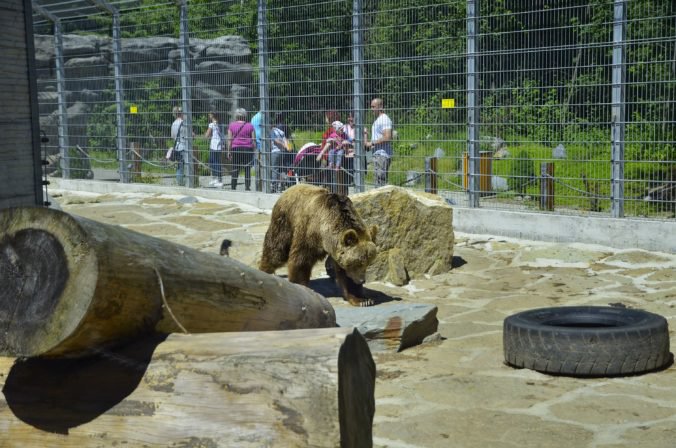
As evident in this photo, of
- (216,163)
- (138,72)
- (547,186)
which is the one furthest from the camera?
(138,72)

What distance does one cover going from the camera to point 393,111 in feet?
45.5

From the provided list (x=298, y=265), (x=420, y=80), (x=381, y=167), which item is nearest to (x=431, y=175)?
(x=381, y=167)

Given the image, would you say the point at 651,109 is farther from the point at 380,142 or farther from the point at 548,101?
the point at 380,142

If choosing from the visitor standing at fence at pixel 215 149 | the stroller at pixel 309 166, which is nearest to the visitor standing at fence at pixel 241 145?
the visitor standing at fence at pixel 215 149

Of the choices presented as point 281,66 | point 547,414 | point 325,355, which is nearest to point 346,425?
point 325,355

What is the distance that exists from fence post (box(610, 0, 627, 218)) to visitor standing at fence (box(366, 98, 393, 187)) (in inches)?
134

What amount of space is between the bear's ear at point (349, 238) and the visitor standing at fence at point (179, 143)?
884cm

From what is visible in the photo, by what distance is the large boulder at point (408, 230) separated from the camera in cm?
1059

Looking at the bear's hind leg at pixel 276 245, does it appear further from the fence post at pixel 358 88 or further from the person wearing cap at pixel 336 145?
the person wearing cap at pixel 336 145

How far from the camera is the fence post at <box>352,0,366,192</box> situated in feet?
46.0

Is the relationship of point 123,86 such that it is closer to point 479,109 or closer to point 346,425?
point 479,109

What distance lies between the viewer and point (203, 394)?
3.13 metres

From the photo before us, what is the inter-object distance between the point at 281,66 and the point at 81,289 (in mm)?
12628

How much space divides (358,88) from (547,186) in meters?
3.38
